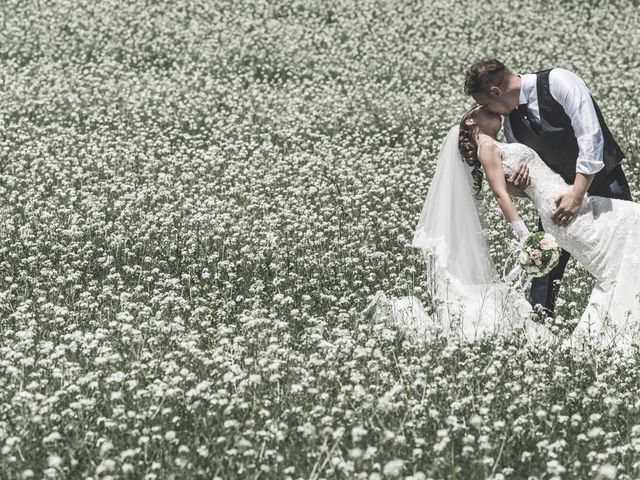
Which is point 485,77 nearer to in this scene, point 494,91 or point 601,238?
point 494,91

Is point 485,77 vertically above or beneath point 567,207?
above

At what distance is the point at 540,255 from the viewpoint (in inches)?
303

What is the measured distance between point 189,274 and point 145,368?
95.8 inches

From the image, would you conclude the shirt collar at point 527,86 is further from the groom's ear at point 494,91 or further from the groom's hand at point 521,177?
the groom's hand at point 521,177

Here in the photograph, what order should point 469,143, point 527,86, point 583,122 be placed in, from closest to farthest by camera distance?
point 583,122 → point 527,86 → point 469,143

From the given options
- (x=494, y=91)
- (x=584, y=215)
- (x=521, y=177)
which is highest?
(x=494, y=91)

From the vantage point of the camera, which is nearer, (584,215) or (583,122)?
(583,122)

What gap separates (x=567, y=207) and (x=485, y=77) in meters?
1.15

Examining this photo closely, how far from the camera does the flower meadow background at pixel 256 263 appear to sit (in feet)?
19.1

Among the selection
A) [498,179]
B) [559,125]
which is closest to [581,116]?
[559,125]

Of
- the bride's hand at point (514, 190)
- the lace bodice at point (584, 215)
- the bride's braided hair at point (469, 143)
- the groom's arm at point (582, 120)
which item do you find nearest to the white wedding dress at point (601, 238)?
the lace bodice at point (584, 215)

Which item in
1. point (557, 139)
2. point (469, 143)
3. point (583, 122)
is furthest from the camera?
point (469, 143)

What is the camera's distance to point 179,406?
6.26 metres

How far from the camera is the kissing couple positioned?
7.73m
